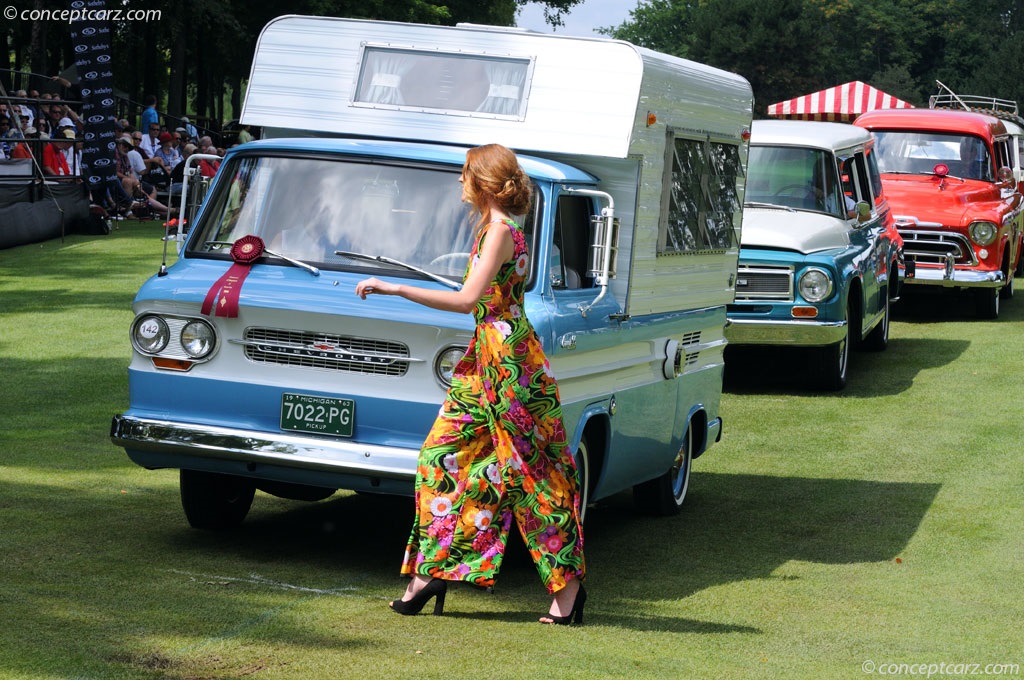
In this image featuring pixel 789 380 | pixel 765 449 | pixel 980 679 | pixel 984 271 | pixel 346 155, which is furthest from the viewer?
pixel 984 271

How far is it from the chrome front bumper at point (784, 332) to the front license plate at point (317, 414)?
23.6 ft

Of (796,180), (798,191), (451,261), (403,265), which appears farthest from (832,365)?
(403,265)

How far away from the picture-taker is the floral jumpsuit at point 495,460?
19.5ft

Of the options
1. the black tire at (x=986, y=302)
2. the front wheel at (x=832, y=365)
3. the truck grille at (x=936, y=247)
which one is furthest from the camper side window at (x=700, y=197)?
the black tire at (x=986, y=302)

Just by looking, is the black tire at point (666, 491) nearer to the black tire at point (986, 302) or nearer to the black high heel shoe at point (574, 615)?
the black high heel shoe at point (574, 615)

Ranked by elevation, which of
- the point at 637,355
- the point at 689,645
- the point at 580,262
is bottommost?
the point at 689,645

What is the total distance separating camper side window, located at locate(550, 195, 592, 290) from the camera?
7.12 metres

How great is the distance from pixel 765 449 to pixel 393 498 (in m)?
3.50

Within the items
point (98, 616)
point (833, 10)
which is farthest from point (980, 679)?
point (833, 10)

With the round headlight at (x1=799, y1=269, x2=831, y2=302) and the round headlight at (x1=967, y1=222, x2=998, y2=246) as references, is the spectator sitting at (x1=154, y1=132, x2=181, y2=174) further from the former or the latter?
the round headlight at (x1=799, y1=269, x2=831, y2=302)

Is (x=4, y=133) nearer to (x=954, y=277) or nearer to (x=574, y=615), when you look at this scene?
(x=954, y=277)

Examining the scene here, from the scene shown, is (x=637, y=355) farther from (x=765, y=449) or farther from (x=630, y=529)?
(x=765, y=449)

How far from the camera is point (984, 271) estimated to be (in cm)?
1856

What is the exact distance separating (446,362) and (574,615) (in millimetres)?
1185
